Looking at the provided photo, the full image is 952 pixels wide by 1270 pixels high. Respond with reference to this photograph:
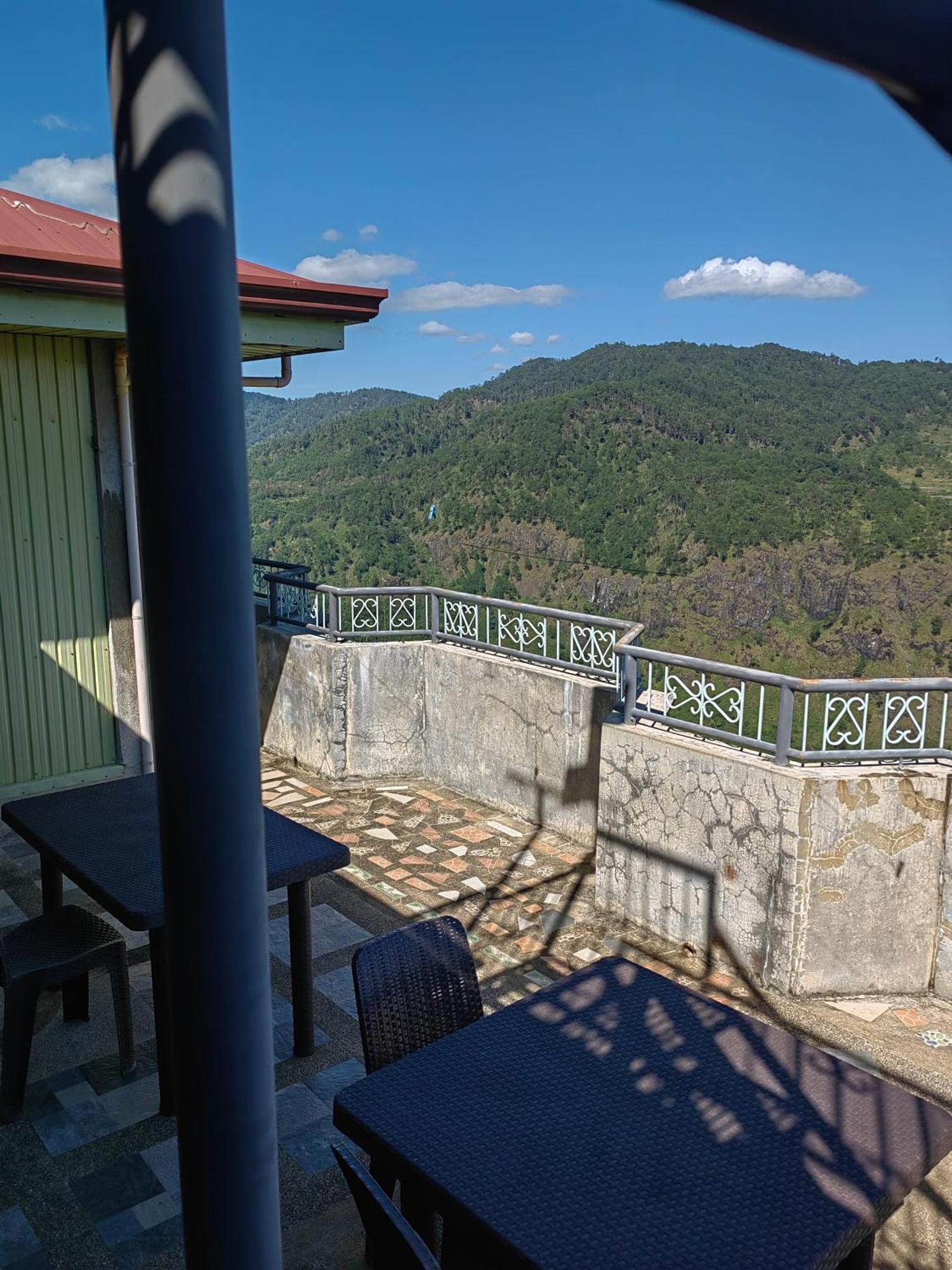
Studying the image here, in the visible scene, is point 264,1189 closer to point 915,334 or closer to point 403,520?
point 403,520

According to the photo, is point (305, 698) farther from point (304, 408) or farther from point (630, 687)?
point (304, 408)

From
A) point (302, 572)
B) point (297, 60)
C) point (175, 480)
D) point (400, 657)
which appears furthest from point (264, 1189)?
point (297, 60)

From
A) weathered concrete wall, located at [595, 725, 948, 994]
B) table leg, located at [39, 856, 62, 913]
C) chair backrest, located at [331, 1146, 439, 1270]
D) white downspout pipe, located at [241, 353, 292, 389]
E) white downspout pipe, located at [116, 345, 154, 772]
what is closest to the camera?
chair backrest, located at [331, 1146, 439, 1270]

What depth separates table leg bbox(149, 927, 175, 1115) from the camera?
3375mm

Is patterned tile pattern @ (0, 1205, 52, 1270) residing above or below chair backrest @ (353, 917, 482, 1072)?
below

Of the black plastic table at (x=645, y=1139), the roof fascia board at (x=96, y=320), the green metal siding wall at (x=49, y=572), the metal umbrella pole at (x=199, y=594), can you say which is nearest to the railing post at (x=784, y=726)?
the black plastic table at (x=645, y=1139)

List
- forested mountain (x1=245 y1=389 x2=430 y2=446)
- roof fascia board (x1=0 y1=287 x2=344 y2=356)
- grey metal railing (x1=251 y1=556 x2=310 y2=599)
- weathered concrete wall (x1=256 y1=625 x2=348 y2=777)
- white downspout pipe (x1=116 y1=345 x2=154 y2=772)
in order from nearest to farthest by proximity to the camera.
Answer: roof fascia board (x1=0 y1=287 x2=344 y2=356)
white downspout pipe (x1=116 y1=345 x2=154 y2=772)
weathered concrete wall (x1=256 y1=625 x2=348 y2=777)
grey metal railing (x1=251 y1=556 x2=310 y2=599)
forested mountain (x1=245 y1=389 x2=430 y2=446)

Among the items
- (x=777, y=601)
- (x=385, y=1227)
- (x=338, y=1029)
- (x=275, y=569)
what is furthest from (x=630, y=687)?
(x=777, y=601)

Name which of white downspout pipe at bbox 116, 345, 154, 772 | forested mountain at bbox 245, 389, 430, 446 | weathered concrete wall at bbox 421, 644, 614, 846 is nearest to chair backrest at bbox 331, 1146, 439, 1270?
weathered concrete wall at bbox 421, 644, 614, 846

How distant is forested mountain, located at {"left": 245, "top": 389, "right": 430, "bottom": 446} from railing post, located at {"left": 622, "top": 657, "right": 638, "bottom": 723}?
5792cm

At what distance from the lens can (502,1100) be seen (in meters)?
2.42

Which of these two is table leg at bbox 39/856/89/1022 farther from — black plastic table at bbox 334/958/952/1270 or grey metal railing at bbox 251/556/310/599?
grey metal railing at bbox 251/556/310/599

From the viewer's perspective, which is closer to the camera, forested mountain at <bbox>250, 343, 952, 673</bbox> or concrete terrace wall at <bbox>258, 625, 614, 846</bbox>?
concrete terrace wall at <bbox>258, 625, 614, 846</bbox>

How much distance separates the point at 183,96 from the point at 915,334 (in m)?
41.0
